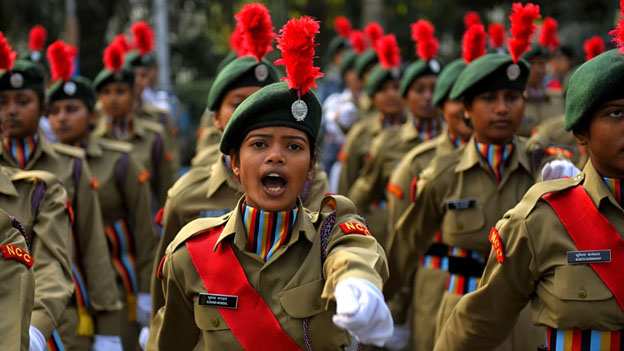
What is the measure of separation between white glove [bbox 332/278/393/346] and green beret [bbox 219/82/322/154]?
919 millimetres

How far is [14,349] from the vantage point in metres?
3.67

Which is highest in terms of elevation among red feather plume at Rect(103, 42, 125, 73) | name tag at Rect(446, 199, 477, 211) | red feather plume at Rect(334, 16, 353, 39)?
red feather plume at Rect(334, 16, 353, 39)

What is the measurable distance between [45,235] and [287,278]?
1847mm

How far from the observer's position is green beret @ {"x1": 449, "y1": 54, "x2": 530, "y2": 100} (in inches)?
215

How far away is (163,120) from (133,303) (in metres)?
4.35

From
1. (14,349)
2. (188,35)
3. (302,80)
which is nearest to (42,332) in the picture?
(14,349)

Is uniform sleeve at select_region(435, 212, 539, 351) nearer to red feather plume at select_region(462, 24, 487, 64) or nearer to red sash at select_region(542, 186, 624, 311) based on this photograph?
red sash at select_region(542, 186, 624, 311)

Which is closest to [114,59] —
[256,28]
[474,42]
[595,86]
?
[474,42]

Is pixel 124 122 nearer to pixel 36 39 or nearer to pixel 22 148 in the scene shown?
pixel 36 39

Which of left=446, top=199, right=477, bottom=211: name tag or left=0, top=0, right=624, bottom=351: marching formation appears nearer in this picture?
left=0, top=0, right=624, bottom=351: marching formation

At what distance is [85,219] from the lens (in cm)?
594

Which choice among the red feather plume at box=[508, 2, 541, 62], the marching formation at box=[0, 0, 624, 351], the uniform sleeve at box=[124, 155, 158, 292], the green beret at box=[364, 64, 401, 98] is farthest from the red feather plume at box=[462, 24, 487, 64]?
the green beret at box=[364, 64, 401, 98]

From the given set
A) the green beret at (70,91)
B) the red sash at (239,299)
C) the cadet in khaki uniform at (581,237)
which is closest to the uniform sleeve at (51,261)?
the red sash at (239,299)

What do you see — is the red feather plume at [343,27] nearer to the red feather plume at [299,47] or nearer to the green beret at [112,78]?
the green beret at [112,78]
